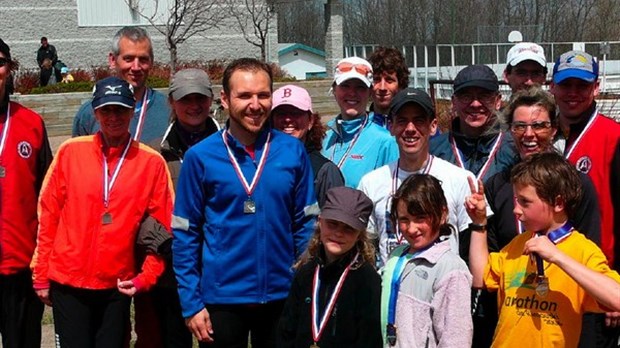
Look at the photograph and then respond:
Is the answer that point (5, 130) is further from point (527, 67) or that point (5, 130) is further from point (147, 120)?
point (527, 67)

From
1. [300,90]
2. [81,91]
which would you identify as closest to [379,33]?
[81,91]

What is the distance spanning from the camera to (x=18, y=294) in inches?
211

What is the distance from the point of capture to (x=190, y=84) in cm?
527

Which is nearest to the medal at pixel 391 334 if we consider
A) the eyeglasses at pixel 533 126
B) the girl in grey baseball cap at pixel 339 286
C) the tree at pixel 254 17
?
the girl in grey baseball cap at pixel 339 286

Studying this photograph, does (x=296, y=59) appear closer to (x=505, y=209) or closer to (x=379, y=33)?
(x=379, y=33)

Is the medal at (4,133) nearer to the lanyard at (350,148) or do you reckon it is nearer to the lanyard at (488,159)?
the lanyard at (350,148)

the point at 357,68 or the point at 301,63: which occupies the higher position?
the point at 301,63

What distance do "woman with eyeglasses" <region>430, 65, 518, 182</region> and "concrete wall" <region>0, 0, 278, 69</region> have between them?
29.8 meters

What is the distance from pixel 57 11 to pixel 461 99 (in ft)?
103

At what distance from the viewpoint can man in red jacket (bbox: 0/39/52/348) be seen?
5191mm

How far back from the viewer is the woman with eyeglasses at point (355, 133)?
5.28 metres

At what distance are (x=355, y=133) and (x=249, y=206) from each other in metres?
1.33

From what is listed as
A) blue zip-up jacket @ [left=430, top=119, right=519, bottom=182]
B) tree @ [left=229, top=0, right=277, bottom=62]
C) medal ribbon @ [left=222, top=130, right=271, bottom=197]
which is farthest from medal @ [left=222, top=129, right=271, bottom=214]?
tree @ [left=229, top=0, right=277, bottom=62]

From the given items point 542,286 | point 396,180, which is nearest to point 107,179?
point 396,180
